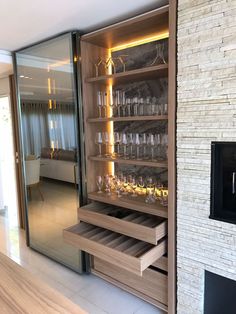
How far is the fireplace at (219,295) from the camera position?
1.71m

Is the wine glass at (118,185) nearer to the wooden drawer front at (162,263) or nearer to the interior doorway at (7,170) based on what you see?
the wooden drawer front at (162,263)

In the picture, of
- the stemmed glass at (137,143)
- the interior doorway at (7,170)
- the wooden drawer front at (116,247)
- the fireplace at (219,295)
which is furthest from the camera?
the interior doorway at (7,170)

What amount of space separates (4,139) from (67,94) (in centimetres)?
226

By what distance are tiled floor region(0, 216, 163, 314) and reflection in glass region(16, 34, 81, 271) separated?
0.11m

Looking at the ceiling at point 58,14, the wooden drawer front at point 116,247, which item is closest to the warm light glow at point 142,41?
the ceiling at point 58,14

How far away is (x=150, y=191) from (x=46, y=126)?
1.31 meters

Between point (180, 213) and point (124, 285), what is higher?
point (180, 213)

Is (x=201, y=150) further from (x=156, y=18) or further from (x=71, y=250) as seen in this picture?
(x=71, y=250)

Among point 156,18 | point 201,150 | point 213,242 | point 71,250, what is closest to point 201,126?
point 201,150

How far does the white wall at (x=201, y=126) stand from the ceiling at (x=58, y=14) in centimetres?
44

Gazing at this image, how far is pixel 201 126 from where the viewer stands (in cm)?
166

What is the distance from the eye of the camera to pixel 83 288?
2412 millimetres

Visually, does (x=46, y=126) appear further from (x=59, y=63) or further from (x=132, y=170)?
(x=132, y=170)

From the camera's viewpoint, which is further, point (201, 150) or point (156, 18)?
point (156, 18)
